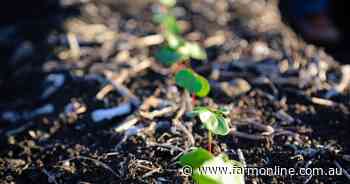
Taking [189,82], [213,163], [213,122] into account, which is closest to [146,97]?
[189,82]

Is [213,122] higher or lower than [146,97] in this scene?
higher

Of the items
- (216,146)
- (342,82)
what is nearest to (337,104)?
(342,82)

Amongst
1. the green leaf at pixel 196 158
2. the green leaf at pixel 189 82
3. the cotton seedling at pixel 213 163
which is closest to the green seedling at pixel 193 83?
the green leaf at pixel 189 82

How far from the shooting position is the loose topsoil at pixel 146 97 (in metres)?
1.42

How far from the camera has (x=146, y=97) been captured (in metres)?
1.72

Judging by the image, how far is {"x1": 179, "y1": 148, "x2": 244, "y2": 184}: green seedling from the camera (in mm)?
1116

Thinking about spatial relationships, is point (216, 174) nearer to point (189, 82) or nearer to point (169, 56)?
point (189, 82)

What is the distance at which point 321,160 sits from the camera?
141 cm

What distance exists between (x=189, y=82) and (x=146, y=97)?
36cm

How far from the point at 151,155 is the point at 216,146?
20cm

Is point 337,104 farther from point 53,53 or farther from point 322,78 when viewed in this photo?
point 53,53

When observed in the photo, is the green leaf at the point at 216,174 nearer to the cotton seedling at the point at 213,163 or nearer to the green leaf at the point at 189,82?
the cotton seedling at the point at 213,163

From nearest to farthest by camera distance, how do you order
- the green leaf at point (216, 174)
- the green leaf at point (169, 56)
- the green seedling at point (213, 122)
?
the green leaf at point (216, 174)
the green seedling at point (213, 122)
the green leaf at point (169, 56)

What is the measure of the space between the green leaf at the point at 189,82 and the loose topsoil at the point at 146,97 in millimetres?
179
